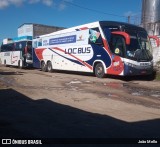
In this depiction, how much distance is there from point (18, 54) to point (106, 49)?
1491cm

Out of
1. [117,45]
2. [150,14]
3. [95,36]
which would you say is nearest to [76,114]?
[117,45]

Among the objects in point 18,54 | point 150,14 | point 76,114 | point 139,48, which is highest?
point 150,14

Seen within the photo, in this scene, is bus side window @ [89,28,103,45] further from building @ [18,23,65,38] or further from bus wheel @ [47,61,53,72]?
building @ [18,23,65,38]

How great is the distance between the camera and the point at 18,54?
97.7 feet

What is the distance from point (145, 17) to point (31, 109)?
23995mm

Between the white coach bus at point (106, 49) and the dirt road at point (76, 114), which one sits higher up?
the white coach bus at point (106, 49)

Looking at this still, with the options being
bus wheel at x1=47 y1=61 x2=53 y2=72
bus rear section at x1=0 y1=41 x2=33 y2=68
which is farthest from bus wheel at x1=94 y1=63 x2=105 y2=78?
bus rear section at x1=0 y1=41 x2=33 y2=68

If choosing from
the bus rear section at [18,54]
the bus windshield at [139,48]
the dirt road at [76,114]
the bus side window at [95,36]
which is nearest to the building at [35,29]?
the bus rear section at [18,54]

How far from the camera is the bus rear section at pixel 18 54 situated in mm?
27875

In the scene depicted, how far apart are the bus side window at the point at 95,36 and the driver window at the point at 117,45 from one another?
0.87 m

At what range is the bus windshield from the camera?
16078mm

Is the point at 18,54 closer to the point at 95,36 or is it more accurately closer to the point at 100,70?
the point at 95,36

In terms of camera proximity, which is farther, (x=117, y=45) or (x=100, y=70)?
(x=100, y=70)

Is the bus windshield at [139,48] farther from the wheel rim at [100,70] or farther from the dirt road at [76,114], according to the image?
the dirt road at [76,114]
